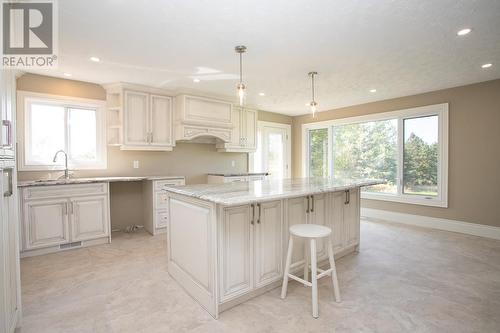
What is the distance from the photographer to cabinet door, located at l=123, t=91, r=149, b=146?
391 cm

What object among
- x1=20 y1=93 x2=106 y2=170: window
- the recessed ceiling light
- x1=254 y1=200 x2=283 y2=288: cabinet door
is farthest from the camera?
x1=20 y1=93 x2=106 y2=170: window

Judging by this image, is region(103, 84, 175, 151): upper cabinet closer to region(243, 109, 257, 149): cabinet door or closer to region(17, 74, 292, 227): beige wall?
region(17, 74, 292, 227): beige wall

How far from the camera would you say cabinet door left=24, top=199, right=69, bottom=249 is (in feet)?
9.97

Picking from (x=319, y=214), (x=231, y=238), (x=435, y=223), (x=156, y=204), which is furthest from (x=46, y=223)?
(x=435, y=223)

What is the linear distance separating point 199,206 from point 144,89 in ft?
9.54

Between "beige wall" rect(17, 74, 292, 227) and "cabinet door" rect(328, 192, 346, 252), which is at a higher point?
"beige wall" rect(17, 74, 292, 227)

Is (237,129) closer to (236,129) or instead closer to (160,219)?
(236,129)

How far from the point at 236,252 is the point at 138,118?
3.04 metres

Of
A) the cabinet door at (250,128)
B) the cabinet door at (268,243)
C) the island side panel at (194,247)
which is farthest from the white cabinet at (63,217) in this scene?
the cabinet door at (250,128)

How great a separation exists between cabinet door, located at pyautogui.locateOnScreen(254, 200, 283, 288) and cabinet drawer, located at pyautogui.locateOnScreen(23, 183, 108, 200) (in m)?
2.62

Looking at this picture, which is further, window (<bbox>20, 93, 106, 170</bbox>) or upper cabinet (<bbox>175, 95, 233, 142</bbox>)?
upper cabinet (<bbox>175, 95, 233, 142</bbox>)

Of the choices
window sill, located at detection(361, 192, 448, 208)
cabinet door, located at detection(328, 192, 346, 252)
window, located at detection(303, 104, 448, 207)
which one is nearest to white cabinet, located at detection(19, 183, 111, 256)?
cabinet door, located at detection(328, 192, 346, 252)

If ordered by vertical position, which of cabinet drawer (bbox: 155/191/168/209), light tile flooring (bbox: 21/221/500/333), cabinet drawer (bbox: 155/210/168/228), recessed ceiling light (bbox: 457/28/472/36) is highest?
recessed ceiling light (bbox: 457/28/472/36)

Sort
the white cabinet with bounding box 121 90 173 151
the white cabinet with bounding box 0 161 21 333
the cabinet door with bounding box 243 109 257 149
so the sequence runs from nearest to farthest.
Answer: the white cabinet with bounding box 0 161 21 333
the white cabinet with bounding box 121 90 173 151
the cabinet door with bounding box 243 109 257 149
